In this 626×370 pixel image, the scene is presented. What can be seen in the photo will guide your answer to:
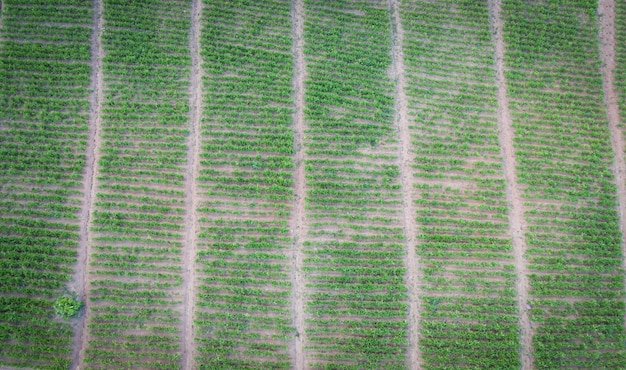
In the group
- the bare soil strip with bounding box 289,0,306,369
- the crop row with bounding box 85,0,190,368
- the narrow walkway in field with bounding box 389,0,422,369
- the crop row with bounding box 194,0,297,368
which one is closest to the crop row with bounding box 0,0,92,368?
the crop row with bounding box 85,0,190,368

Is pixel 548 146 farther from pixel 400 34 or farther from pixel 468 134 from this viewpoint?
pixel 400 34

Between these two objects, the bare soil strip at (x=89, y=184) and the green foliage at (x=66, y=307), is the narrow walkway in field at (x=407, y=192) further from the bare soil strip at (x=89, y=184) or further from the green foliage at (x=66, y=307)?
the green foliage at (x=66, y=307)

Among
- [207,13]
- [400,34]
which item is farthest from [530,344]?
[207,13]

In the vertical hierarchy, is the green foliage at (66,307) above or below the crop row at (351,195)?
below

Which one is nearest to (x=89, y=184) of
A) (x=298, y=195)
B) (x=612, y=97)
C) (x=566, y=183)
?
(x=298, y=195)

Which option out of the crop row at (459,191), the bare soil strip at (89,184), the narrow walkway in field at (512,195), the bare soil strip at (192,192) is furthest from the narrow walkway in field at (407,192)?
the bare soil strip at (89,184)

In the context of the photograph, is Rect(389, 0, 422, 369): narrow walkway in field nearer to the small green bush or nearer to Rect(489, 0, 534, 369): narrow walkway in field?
Rect(489, 0, 534, 369): narrow walkway in field

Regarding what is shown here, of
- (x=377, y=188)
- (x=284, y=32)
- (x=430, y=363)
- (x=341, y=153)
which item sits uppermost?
(x=284, y=32)
